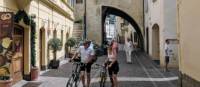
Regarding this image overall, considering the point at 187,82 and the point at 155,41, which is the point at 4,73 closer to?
the point at 187,82

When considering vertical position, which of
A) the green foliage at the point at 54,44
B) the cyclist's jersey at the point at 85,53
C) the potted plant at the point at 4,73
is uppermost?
the green foliage at the point at 54,44

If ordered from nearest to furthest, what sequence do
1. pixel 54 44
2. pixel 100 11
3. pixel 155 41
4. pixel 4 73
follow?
pixel 4 73 < pixel 54 44 < pixel 155 41 < pixel 100 11

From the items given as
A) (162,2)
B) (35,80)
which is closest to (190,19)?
(35,80)

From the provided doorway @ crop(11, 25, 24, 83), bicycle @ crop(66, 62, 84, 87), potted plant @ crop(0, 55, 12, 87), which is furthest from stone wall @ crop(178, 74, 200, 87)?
doorway @ crop(11, 25, 24, 83)

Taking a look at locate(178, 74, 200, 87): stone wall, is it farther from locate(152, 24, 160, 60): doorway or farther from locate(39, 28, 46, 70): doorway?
locate(152, 24, 160, 60): doorway

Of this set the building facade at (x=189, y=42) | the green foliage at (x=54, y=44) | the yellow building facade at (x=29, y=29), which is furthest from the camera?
the green foliage at (x=54, y=44)

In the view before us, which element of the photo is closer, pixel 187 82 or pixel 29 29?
pixel 187 82

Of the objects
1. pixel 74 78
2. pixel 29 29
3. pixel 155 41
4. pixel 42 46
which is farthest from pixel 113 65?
pixel 155 41

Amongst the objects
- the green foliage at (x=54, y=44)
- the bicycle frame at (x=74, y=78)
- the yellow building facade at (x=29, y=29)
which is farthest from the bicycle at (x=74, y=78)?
the green foliage at (x=54, y=44)

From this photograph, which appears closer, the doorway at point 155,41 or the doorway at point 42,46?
the doorway at point 42,46

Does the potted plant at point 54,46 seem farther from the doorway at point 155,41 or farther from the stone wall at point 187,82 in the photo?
the stone wall at point 187,82

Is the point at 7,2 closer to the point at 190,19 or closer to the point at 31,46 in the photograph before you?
the point at 31,46

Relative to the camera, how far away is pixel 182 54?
1509cm

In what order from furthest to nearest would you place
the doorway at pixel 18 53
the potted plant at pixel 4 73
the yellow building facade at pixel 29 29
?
the yellow building facade at pixel 29 29, the doorway at pixel 18 53, the potted plant at pixel 4 73
